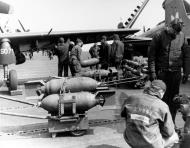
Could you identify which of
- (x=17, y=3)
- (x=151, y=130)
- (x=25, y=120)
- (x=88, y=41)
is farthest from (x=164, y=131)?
(x=88, y=41)

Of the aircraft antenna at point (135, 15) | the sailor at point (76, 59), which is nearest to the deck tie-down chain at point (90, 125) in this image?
the sailor at point (76, 59)

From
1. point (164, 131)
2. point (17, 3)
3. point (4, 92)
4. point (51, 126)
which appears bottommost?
point (4, 92)

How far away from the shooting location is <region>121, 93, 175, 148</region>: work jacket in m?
3.44

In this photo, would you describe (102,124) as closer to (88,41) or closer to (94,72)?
(94,72)

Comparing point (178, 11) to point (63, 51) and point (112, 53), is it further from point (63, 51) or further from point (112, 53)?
point (63, 51)

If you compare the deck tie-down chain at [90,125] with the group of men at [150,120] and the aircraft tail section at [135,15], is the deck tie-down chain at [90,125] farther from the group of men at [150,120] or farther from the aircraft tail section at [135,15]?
the aircraft tail section at [135,15]

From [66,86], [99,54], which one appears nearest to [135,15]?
[99,54]

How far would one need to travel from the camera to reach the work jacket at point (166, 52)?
221 inches

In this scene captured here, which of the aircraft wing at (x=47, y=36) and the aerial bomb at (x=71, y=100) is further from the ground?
the aircraft wing at (x=47, y=36)

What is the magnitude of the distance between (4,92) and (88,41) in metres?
5.57

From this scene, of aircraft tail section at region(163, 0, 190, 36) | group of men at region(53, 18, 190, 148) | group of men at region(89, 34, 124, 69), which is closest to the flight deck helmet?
group of men at region(53, 18, 190, 148)

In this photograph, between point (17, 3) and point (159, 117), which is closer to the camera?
point (159, 117)

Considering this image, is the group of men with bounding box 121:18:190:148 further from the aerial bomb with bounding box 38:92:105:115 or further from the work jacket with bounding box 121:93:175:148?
the aerial bomb with bounding box 38:92:105:115

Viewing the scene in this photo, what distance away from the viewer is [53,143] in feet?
17.1
